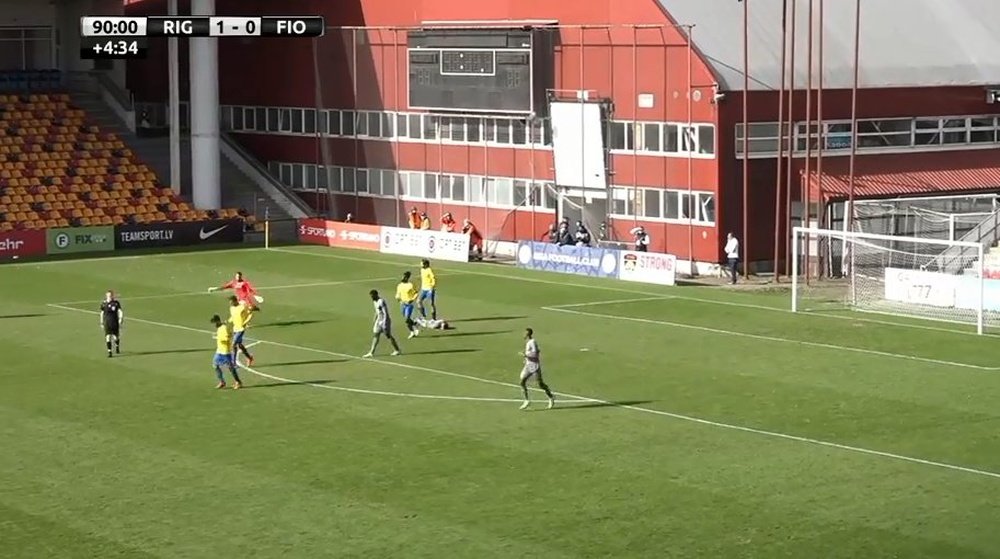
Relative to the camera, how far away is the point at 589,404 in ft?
117

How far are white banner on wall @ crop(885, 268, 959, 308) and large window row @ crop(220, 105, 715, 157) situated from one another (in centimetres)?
995

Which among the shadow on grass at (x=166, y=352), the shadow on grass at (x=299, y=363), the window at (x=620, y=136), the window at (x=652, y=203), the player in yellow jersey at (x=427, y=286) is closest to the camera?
the shadow on grass at (x=299, y=363)

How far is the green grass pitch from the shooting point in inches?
1005

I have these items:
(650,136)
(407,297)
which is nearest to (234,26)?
(650,136)

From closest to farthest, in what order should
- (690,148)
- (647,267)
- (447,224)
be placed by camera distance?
1. (647,267)
2. (690,148)
3. (447,224)

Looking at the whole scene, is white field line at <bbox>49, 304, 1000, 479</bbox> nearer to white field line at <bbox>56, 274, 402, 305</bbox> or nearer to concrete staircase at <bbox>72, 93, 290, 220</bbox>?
white field line at <bbox>56, 274, 402, 305</bbox>

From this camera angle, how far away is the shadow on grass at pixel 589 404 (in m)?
35.2

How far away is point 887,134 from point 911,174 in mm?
1641

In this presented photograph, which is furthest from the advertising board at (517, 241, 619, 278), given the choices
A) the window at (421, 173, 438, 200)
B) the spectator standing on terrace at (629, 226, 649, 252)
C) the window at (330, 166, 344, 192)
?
the window at (330, 166, 344, 192)

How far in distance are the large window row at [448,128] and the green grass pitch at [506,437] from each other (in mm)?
9161

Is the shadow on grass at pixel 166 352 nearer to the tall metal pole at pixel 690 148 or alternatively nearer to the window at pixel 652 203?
the tall metal pole at pixel 690 148

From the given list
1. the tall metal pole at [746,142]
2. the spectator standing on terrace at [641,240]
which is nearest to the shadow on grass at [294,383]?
the tall metal pole at [746,142]

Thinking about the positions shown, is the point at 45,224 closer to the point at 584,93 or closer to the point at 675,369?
the point at 584,93

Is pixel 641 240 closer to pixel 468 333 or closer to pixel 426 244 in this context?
pixel 426 244
